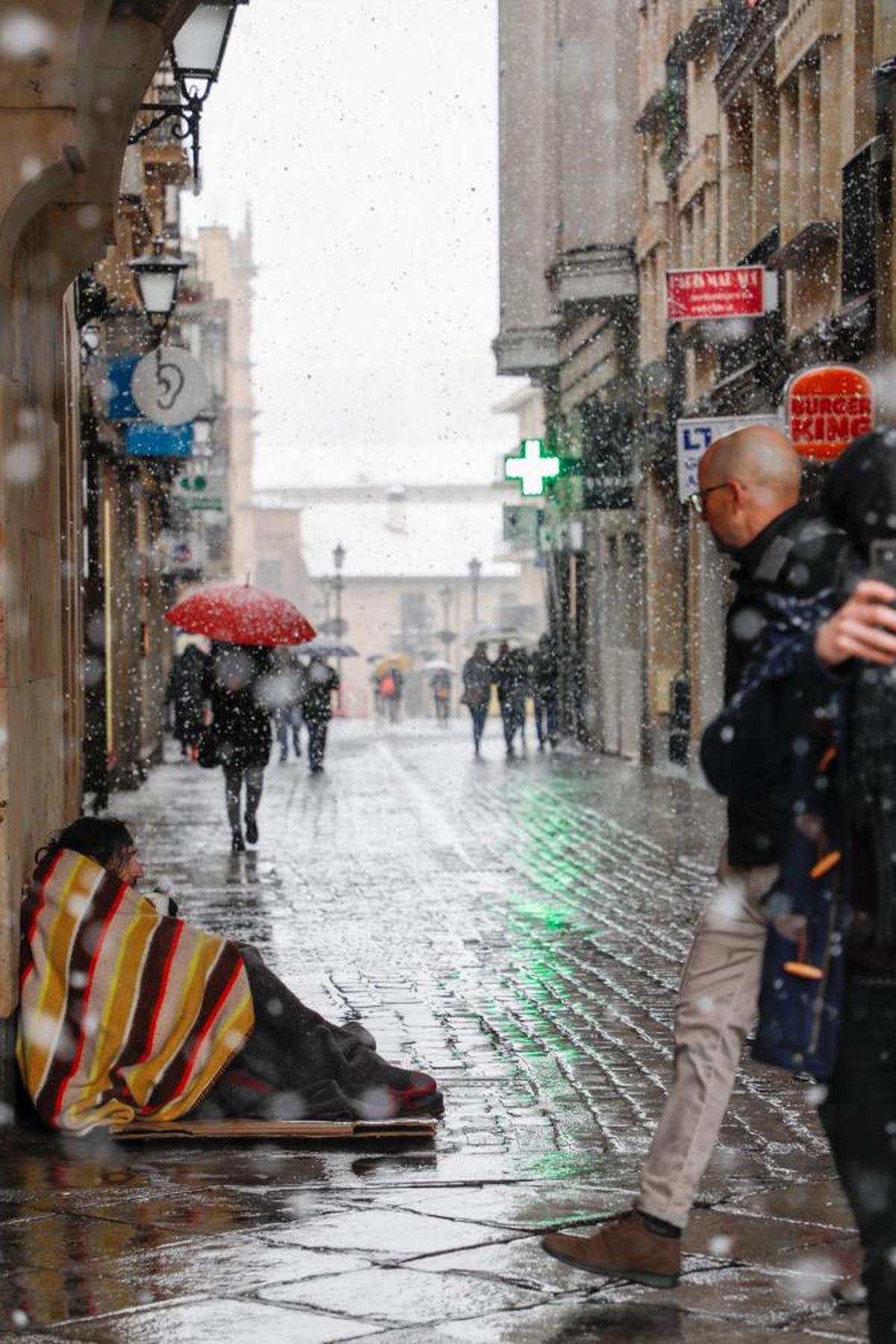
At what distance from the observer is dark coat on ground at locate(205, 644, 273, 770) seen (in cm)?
1788

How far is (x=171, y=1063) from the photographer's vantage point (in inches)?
299

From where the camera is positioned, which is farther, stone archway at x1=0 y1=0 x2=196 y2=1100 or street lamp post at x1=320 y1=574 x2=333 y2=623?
street lamp post at x1=320 y1=574 x2=333 y2=623

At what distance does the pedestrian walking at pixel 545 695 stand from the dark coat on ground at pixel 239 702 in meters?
21.1

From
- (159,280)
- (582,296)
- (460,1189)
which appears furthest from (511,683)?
(460,1189)

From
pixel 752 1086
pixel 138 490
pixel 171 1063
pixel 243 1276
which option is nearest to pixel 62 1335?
pixel 243 1276

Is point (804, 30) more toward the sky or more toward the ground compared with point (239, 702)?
more toward the sky

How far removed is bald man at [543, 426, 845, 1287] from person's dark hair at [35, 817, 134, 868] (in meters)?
2.48

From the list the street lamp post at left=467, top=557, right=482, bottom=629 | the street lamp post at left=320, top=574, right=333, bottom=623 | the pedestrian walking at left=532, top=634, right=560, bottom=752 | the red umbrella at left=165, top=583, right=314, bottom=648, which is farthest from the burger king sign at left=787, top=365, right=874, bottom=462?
the street lamp post at left=320, top=574, right=333, bottom=623

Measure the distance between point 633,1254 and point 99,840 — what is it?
8.89ft

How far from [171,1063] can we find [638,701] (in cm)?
2977

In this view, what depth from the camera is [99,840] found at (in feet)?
25.1

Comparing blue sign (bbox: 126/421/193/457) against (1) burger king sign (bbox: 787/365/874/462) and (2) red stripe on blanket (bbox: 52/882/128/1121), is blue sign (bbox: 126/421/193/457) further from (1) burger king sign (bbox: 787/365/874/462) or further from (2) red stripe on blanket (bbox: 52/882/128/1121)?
(2) red stripe on blanket (bbox: 52/882/128/1121)

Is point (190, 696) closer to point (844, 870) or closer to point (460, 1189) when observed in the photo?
point (460, 1189)

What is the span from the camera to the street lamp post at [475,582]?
103 metres
